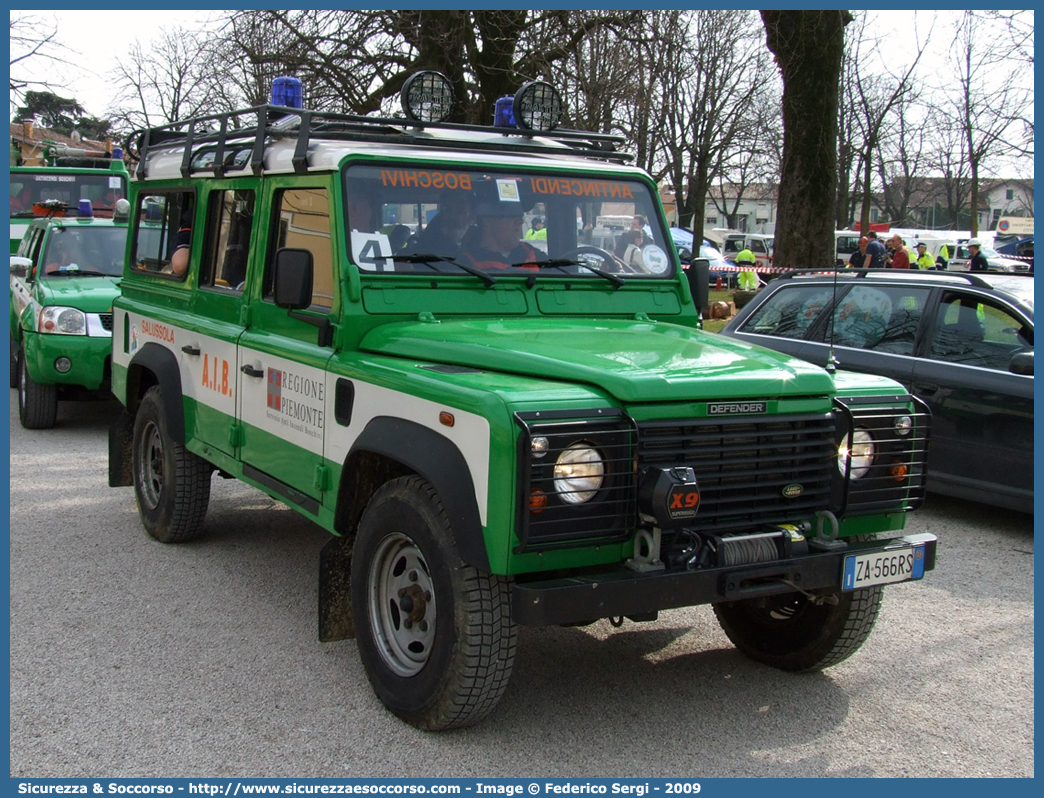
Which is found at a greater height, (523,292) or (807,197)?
(807,197)

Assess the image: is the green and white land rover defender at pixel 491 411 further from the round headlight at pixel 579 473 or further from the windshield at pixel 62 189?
the windshield at pixel 62 189

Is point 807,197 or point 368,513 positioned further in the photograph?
point 807,197

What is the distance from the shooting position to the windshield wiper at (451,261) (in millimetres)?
4914

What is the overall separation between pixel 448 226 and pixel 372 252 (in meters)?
0.41

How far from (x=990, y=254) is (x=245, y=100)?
27.4m

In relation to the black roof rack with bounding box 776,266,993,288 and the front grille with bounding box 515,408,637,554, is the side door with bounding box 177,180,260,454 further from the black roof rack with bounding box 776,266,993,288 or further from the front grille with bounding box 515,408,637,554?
the black roof rack with bounding box 776,266,993,288

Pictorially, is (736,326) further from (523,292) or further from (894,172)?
(894,172)

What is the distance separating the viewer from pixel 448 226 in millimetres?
5039

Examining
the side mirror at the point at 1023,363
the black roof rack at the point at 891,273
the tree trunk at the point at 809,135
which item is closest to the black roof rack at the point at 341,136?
the black roof rack at the point at 891,273

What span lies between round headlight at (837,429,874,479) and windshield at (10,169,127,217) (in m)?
13.9

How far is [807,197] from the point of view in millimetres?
14336

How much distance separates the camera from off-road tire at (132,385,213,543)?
21.0 feet

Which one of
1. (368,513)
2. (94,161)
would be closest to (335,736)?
(368,513)

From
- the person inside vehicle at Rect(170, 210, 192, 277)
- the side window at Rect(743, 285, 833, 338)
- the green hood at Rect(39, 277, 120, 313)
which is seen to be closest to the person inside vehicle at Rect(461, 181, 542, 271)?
the person inside vehicle at Rect(170, 210, 192, 277)
